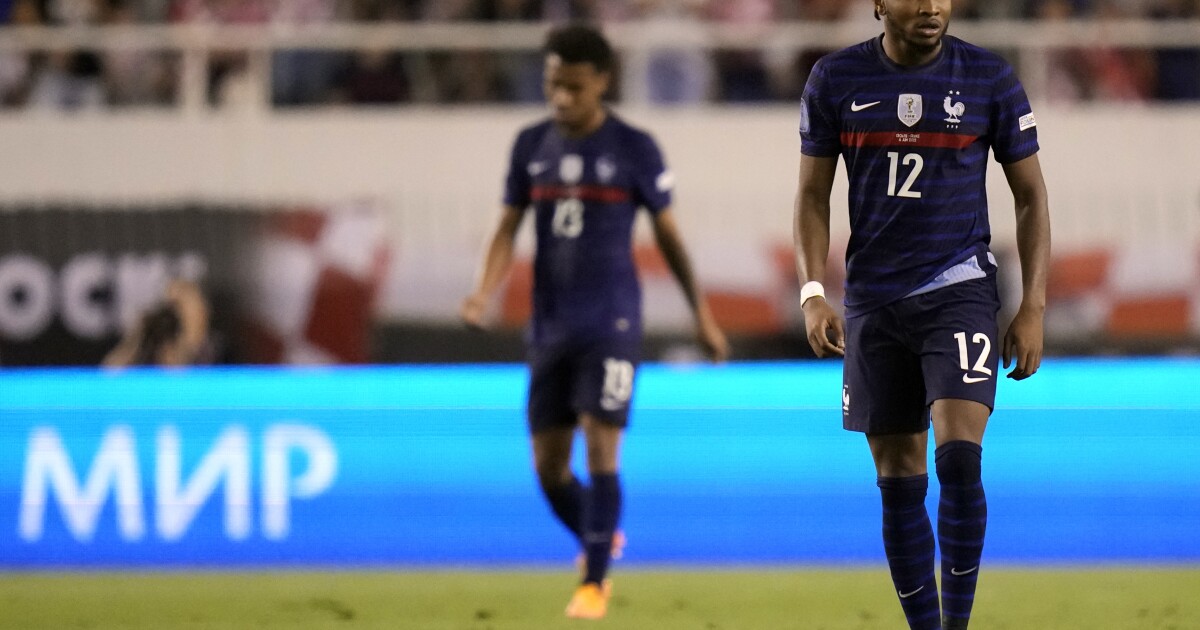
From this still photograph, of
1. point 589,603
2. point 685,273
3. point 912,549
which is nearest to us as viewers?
point 912,549

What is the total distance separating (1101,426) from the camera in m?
8.87

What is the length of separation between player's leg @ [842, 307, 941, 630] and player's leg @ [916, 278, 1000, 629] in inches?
3.7

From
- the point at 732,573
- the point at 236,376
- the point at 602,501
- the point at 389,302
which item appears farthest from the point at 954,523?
the point at 389,302

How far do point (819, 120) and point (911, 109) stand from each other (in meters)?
0.28

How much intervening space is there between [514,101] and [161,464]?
6860 mm

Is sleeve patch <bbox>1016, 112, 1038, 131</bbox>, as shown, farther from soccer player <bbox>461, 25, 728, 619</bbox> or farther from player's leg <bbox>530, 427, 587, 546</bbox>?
player's leg <bbox>530, 427, 587, 546</bbox>

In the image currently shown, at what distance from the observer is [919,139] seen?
4.98 meters

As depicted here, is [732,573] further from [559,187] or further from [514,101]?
[514,101]

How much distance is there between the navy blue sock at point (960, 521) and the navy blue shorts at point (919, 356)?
16 centimetres

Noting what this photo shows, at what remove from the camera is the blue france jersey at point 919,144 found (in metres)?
4.98

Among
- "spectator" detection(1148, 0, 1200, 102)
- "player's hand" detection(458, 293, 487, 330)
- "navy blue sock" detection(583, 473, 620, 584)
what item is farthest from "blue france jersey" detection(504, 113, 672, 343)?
"spectator" detection(1148, 0, 1200, 102)

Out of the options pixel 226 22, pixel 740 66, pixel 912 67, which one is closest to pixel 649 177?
pixel 912 67

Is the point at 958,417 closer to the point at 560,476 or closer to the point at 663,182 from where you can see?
the point at 663,182

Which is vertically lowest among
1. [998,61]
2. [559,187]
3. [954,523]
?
[954,523]
